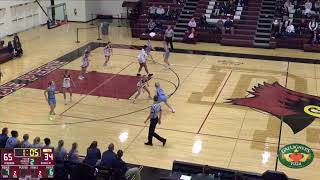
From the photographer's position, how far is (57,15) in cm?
3562

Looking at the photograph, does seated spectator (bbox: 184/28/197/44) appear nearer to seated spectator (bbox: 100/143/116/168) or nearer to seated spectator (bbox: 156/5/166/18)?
seated spectator (bbox: 156/5/166/18)

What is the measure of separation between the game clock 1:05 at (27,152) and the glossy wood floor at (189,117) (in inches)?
150

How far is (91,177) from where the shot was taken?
33.9ft

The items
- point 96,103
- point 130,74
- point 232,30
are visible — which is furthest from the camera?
point 232,30

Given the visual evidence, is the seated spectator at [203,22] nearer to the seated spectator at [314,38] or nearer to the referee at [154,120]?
the seated spectator at [314,38]

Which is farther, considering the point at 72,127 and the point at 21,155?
the point at 72,127

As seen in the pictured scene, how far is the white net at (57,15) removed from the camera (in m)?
34.2

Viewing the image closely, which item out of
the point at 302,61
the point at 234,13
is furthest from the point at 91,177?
the point at 234,13

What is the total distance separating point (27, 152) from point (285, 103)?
11153 mm

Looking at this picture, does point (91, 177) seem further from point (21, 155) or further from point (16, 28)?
point (16, 28)

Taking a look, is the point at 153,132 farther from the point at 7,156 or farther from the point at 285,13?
the point at 285,13

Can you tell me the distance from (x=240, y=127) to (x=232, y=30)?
14.1m
